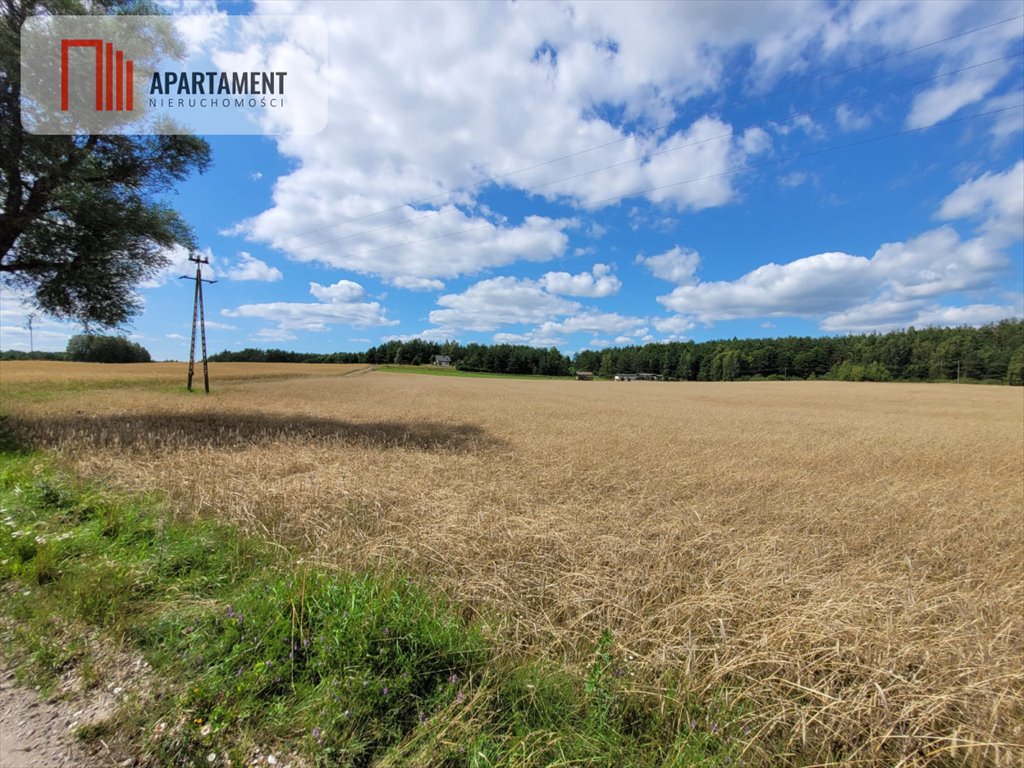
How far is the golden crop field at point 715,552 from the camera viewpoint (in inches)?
99.5

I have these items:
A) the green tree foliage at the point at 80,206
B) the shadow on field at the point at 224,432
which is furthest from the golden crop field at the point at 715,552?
the green tree foliage at the point at 80,206

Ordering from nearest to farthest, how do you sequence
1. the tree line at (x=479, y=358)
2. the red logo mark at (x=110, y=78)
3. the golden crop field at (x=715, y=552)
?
1. the golden crop field at (x=715, y=552)
2. the red logo mark at (x=110, y=78)
3. the tree line at (x=479, y=358)

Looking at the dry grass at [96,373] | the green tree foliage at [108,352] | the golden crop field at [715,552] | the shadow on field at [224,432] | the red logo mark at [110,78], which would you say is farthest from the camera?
the green tree foliage at [108,352]

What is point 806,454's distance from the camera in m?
12.0

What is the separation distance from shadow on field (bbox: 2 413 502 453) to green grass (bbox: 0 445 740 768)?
6999 mm

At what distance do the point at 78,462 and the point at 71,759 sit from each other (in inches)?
305

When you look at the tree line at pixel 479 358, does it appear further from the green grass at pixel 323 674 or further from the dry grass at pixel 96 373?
the green grass at pixel 323 674

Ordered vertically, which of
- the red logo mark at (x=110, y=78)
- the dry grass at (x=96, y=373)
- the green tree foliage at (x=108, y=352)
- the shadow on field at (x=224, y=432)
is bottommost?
the shadow on field at (x=224, y=432)

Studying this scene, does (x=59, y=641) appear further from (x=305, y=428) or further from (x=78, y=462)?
(x=305, y=428)

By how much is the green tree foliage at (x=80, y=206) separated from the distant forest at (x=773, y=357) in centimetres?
10143

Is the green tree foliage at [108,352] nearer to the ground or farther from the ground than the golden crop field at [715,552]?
farther from the ground

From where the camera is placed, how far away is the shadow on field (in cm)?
964

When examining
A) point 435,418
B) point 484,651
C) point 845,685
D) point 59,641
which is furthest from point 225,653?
point 435,418

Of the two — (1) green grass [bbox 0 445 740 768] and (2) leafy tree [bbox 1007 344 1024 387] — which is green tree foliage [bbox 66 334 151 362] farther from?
(2) leafy tree [bbox 1007 344 1024 387]
